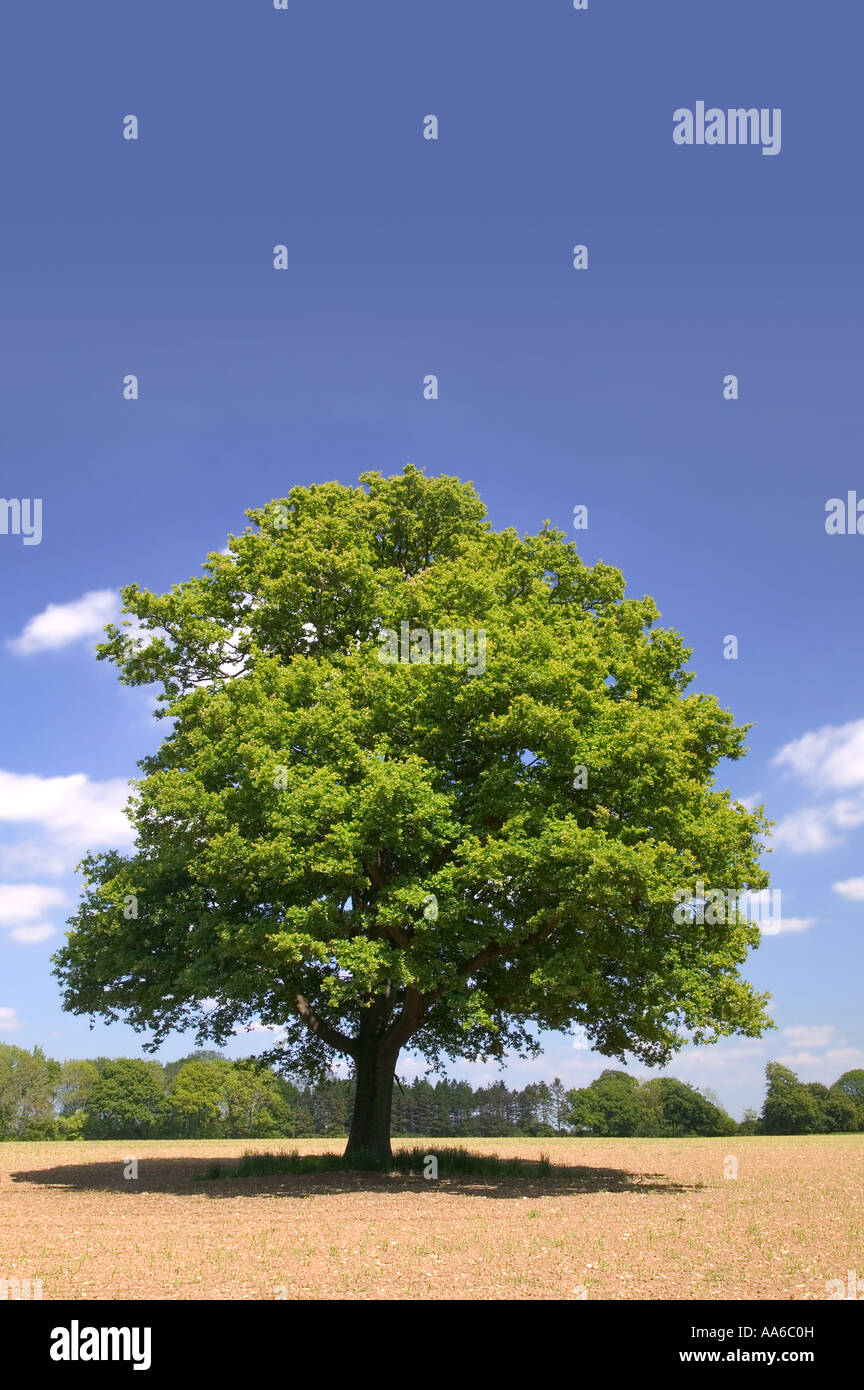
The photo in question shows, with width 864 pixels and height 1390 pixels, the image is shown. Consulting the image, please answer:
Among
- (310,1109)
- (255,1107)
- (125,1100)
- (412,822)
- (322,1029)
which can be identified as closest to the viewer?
(412,822)

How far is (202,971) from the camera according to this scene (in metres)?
24.8

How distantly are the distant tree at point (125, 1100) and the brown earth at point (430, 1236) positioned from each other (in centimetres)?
7441

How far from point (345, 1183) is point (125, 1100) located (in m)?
84.8

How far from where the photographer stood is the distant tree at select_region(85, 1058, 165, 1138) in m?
96.1

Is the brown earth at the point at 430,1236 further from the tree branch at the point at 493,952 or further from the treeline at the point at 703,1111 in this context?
the treeline at the point at 703,1111

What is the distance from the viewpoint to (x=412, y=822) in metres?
23.8

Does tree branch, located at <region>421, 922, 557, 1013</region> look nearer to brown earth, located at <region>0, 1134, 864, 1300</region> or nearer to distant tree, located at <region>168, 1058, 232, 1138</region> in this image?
brown earth, located at <region>0, 1134, 864, 1300</region>

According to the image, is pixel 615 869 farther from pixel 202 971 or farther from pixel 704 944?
pixel 202 971

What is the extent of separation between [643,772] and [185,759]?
13.0 meters

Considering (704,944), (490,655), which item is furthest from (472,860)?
(704,944)

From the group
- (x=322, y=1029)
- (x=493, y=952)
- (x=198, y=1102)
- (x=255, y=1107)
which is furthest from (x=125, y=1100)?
(x=493, y=952)

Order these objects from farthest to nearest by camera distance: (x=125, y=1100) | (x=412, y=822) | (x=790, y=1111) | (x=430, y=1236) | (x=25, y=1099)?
1. (x=125, y=1100)
2. (x=25, y=1099)
3. (x=790, y=1111)
4. (x=412, y=822)
5. (x=430, y=1236)

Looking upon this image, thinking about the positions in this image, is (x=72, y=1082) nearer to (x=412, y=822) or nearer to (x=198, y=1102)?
(x=198, y=1102)

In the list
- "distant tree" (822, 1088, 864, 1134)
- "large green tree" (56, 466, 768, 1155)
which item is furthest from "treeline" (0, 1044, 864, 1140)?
"large green tree" (56, 466, 768, 1155)
